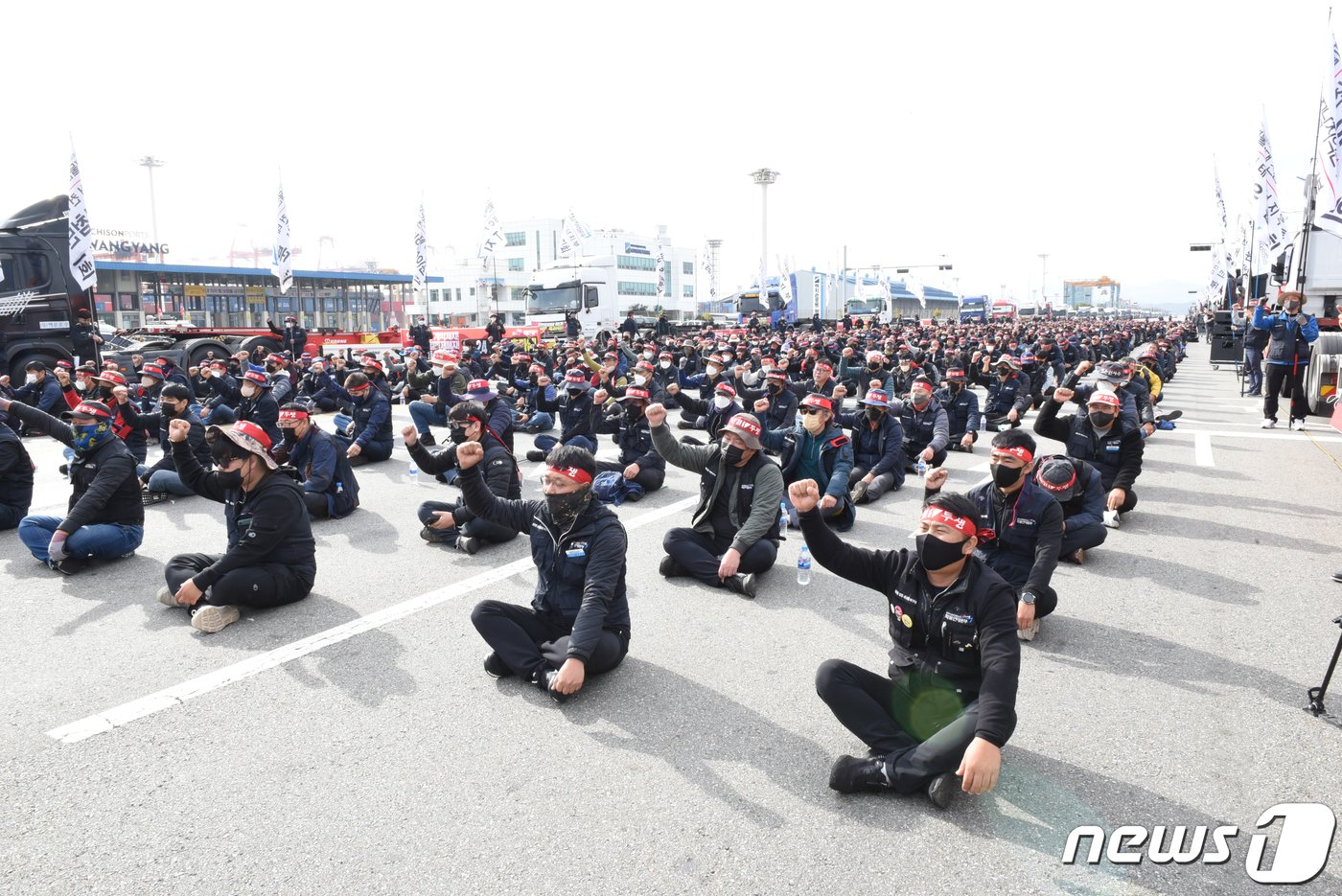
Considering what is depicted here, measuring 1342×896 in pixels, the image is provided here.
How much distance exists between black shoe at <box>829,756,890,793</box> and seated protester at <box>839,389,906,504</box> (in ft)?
18.4

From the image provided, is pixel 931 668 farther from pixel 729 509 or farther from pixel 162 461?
pixel 162 461

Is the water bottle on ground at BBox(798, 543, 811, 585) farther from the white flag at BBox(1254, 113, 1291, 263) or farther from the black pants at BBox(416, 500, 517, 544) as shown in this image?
→ the white flag at BBox(1254, 113, 1291, 263)

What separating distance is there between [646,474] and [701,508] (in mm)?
2784

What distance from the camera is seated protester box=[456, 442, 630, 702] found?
424 cm

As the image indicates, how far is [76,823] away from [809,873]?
2867 millimetres

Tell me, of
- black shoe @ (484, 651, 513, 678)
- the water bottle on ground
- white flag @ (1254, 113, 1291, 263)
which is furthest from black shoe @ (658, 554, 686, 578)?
white flag @ (1254, 113, 1291, 263)

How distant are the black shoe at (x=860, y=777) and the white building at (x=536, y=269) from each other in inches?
2743

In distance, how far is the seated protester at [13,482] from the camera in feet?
23.8

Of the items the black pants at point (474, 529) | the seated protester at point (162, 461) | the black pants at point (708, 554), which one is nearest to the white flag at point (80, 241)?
the seated protester at point (162, 461)

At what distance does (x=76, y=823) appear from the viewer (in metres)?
3.26

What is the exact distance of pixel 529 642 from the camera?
4.45 meters

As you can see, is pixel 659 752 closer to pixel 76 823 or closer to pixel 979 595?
pixel 979 595

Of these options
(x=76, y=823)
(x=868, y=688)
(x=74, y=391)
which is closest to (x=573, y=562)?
(x=868, y=688)

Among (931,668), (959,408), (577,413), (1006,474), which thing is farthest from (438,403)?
(931,668)
